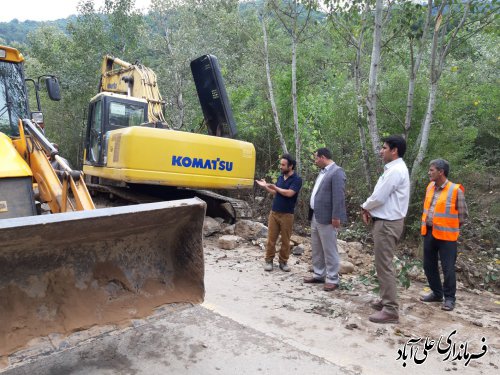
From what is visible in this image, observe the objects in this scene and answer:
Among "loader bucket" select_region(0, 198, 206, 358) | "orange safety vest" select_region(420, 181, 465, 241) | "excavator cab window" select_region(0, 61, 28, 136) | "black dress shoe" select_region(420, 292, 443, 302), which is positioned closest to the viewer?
"loader bucket" select_region(0, 198, 206, 358)

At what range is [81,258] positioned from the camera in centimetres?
339

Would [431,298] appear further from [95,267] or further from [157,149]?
[157,149]

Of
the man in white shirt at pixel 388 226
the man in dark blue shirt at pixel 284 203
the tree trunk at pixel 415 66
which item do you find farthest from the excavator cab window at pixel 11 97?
the tree trunk at pixel 415 66

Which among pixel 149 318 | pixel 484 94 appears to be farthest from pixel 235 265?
pixel 484 94

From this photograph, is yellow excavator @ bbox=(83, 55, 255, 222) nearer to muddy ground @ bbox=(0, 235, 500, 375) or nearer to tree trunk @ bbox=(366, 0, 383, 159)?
tree trunk @ bbox=(366, 0, 383, 159)

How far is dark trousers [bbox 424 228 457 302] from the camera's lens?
4918 millimetres

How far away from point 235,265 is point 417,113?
4709 mm

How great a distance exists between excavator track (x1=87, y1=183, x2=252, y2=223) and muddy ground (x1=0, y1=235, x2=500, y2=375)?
3486 millimetres

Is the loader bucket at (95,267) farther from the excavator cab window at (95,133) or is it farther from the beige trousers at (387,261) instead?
the excavator cab window at (95,133)

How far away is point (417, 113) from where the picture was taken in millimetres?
8531

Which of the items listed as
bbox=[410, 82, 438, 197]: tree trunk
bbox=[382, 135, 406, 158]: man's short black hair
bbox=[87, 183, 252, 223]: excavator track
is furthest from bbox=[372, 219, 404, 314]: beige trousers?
bbox=[87, 183, 252, 223]: excavator track

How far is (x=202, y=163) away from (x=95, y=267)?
4579 millimetres

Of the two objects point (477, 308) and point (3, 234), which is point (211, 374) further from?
point (477, 308)

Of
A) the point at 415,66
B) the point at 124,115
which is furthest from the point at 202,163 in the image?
the point at 415,66
